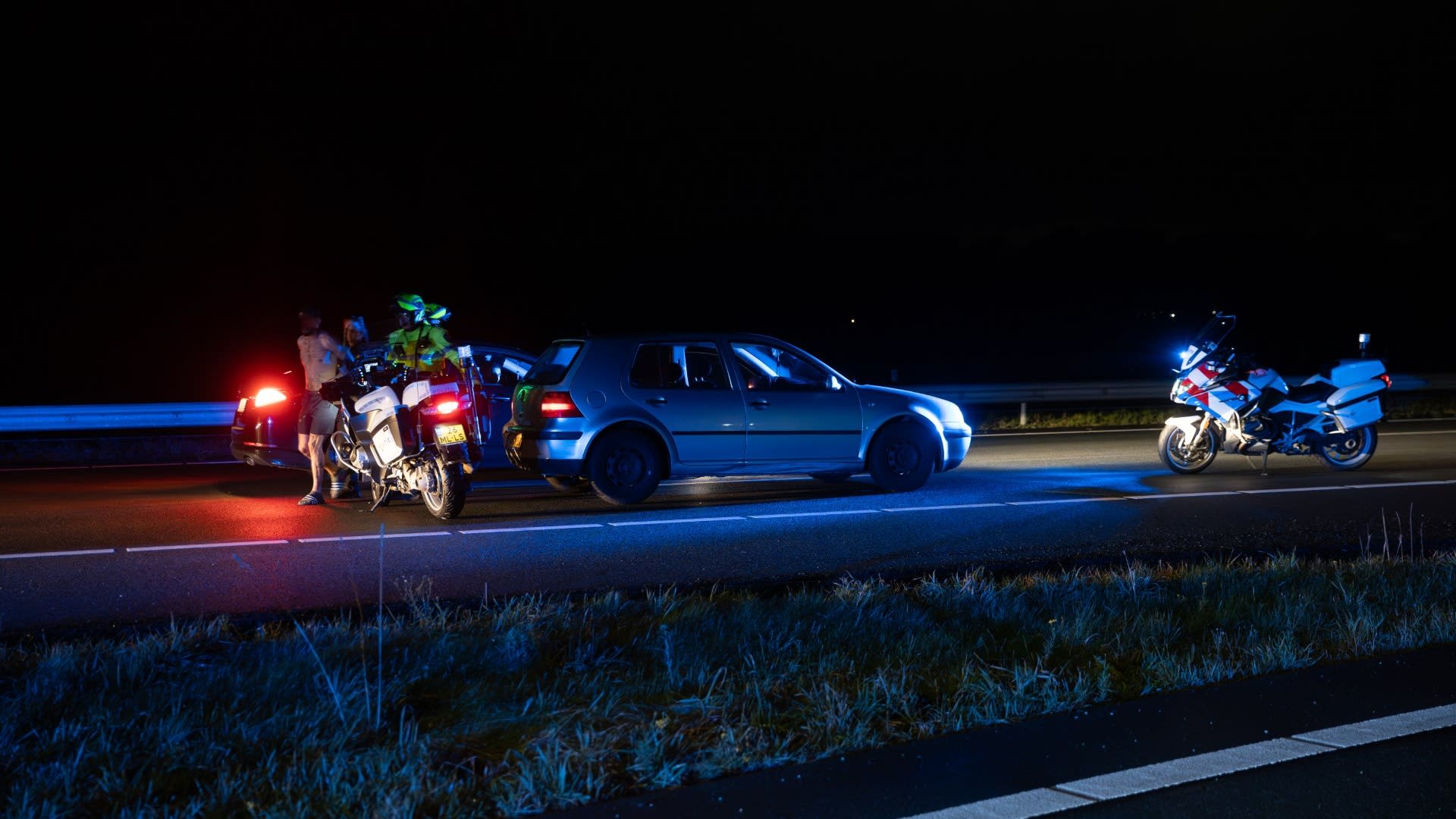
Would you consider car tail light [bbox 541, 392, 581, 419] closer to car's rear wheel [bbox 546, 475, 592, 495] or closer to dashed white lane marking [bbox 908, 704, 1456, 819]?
car's rear wheel [bbox 546, 475, 592, 495]

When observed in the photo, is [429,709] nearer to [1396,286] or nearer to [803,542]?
[803,542]

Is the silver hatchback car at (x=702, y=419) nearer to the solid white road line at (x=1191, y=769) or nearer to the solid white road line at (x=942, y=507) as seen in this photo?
the solid white road line at (x=942, y=507)

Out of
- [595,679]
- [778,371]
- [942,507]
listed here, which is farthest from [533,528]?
[595,679]

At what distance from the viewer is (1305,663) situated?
6238 millimetres

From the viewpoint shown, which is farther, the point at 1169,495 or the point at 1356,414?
the point at 1356,414

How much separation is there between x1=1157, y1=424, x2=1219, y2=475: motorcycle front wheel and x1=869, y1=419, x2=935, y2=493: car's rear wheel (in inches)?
123

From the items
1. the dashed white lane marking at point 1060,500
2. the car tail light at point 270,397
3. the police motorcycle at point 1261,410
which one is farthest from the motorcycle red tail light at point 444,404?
the police motorcycle at point 1261,410

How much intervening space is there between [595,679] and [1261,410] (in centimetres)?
1087

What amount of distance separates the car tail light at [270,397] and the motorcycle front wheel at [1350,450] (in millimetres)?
10696

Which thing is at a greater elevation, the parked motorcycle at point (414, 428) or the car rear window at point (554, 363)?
the car rear window at point (554, 363)

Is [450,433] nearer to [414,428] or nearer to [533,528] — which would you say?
[414,428]

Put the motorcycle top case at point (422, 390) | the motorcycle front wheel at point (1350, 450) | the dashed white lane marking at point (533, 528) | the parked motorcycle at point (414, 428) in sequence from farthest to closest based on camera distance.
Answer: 1. the motorcycle front wheel at point (1350, 450)
2. the motorcycle top case at point (422, 390)
3. the parked motorcycle at point (414, 428)
4. the dashed white lane marking at point (533, 528)

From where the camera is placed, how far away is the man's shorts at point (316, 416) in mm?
12422

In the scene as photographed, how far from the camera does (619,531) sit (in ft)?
35.0
